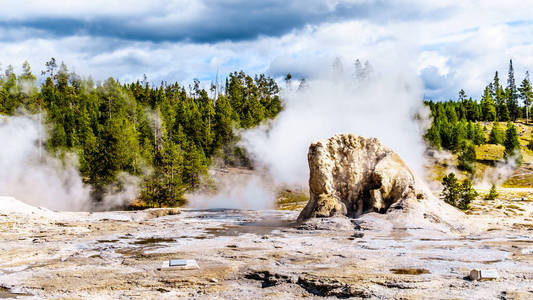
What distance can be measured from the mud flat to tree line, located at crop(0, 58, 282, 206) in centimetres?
1879

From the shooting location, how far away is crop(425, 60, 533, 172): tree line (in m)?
65.1

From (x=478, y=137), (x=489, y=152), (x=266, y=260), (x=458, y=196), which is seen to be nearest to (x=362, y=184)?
(x=458, y=196)

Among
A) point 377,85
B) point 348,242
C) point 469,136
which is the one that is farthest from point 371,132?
point 348,242

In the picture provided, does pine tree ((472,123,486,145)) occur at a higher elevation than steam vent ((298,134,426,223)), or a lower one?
higher

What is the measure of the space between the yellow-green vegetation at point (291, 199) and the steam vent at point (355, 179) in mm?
16166

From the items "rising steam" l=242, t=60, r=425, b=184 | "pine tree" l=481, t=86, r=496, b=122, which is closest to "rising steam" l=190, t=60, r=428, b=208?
"rising steam" l=242, t=60, r=425, b=184

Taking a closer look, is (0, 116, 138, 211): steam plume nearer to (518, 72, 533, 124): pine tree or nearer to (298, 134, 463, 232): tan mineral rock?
(298, 134, 463, 232): tan mineral rock

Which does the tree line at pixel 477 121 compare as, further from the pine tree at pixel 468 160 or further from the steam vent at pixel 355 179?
the steam vent at pixel 355 179

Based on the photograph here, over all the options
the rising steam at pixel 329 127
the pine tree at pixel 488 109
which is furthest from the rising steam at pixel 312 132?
the pine tree at pixel 488 109

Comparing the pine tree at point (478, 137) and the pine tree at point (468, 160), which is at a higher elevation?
the pine tree at point (478, 137)

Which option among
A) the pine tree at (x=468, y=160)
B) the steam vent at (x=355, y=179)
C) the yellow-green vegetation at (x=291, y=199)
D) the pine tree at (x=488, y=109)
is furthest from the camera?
the pine tree at (x=488, y=109)

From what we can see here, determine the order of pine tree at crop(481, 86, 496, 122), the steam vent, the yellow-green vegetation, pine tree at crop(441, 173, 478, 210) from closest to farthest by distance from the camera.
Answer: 1. the steam vent
2. pine tree at crop(441, 173, 478, 210)
3. the yellow-green vegetation
4. pine tree at crop(481, 86, 496, 122)

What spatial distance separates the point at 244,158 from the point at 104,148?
1782 centimetres

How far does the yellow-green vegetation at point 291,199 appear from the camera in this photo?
4212 cm
